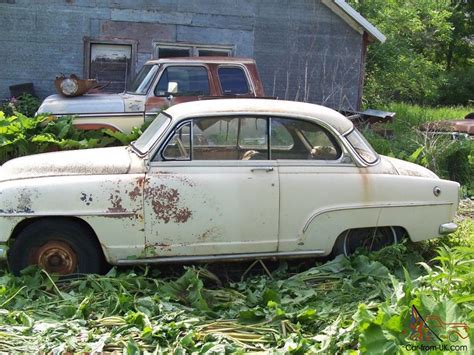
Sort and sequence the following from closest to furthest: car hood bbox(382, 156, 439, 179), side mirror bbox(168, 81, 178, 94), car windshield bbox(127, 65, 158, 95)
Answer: car hood bbox(382, 156, 439, 179), side mirror bbox(168, 81, 178, 94), car windshield bbox(127, 65, 158, 95)

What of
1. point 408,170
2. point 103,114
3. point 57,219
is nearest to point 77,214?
point 57,219

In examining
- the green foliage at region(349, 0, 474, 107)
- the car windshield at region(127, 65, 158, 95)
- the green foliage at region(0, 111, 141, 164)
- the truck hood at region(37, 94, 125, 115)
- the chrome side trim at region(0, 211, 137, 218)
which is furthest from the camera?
the green foliage at region(349, 0, 474, 107)

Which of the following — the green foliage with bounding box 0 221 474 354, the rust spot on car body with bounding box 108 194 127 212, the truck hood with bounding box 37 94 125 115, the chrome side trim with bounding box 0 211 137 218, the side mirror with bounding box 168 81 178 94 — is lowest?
the green foliage with bounding box 0 221 474 354

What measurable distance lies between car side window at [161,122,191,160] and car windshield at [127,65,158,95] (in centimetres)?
400

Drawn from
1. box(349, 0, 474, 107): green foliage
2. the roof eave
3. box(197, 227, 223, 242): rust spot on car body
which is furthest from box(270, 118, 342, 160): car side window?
box(349, 0, 474, 107): green foliage

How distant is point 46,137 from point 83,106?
Result: 4.16ft

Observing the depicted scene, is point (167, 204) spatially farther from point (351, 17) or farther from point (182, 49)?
point (351, 17)

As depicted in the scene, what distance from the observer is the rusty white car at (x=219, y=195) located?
4.78 metres

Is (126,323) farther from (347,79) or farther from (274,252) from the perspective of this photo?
(347,79)

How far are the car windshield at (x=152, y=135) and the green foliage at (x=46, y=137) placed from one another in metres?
2.23

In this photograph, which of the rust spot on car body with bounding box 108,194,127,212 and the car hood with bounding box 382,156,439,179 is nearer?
the rust spot on car body with bounding box 108,194,127,212

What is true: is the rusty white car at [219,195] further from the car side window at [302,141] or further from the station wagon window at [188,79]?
the station wagon window at [188,79]

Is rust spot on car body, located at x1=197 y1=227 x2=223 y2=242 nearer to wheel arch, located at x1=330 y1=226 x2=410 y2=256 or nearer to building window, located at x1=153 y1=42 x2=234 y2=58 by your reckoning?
wheel arch, located at x1=330 y1=226 x2=410 y2=256

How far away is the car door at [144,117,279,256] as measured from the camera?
15.9 feet
